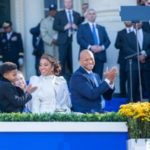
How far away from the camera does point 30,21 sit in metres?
22.1

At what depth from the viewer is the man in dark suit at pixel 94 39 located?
18250 mm

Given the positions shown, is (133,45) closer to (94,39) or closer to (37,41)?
(94,39)

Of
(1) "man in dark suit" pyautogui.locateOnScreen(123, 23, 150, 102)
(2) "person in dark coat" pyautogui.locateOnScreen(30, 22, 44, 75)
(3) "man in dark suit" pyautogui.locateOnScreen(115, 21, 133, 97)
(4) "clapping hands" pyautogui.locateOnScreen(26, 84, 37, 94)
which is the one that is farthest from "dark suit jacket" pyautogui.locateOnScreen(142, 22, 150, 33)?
(4) "clapping hands" pyautogui.locateOnScreen(26, 84, 37, 94)

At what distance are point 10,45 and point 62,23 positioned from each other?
157 cm

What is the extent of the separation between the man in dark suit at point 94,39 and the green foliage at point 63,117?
17.1ft

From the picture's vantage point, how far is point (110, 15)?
779 inches

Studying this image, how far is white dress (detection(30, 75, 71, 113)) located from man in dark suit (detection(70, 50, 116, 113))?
0.67 feet

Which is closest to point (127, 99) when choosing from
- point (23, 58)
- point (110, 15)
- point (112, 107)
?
point (112, 107)

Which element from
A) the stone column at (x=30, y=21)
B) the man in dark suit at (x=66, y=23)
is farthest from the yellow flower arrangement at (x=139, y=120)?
the stone column at (x=30, y=21)

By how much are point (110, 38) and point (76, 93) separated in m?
5.26

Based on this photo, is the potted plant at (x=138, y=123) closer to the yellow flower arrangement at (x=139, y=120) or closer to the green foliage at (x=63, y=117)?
the yellow flower arrangement at (x=139, y=120)

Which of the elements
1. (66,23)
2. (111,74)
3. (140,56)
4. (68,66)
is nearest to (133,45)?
(140,56)

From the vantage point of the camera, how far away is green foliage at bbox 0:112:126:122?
42.5 ft

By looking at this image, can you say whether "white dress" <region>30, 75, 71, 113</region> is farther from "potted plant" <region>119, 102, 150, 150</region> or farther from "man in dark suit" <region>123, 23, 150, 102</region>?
"man in dark suit" <region>123, 23, 150, 102</region>
